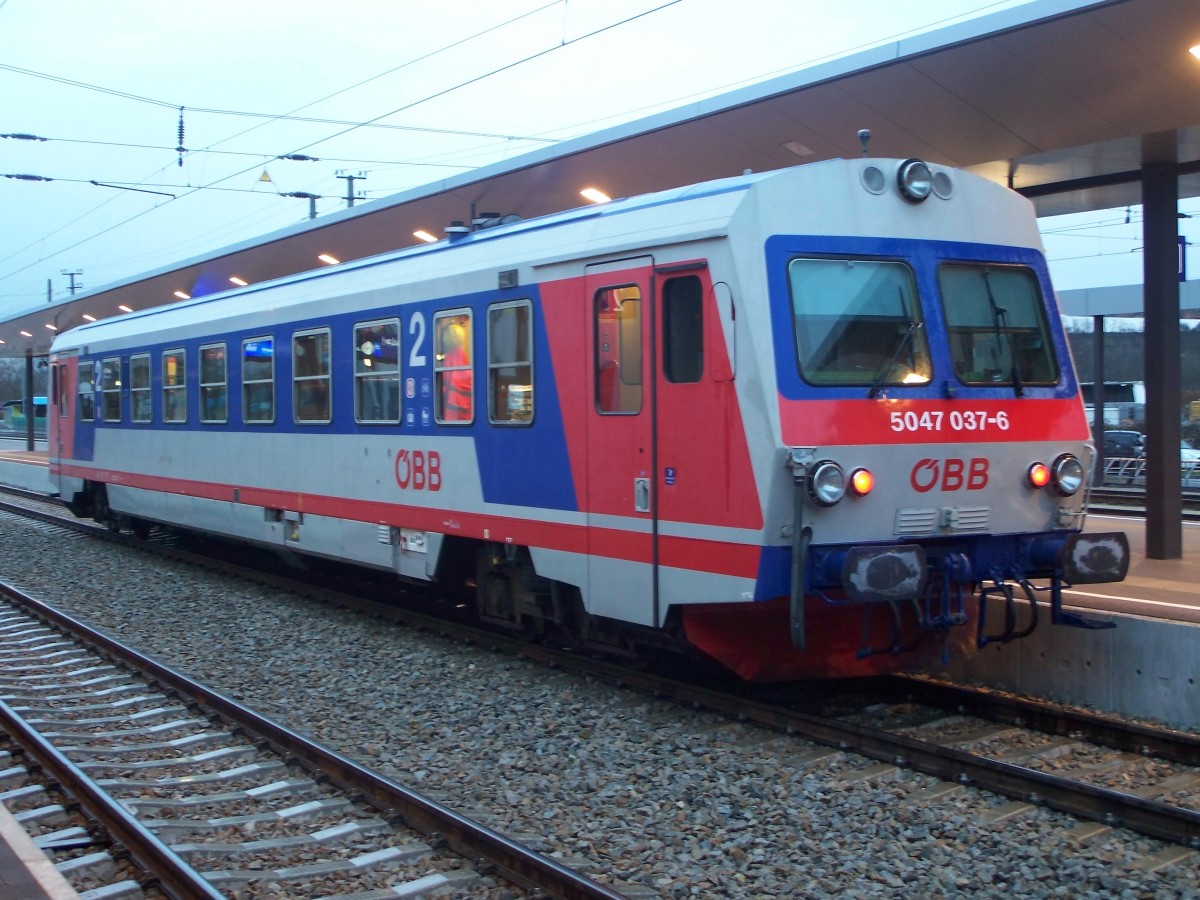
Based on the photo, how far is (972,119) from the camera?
10516mm

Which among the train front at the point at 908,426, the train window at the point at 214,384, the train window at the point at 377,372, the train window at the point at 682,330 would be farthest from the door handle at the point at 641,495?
the train window at the point at 214,384

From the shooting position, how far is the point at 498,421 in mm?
8859

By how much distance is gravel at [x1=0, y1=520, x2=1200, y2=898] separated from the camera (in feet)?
16.4

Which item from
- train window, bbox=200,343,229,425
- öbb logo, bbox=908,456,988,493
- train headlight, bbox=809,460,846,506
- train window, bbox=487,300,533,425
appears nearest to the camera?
train headlight, bbox=809,460,846,506

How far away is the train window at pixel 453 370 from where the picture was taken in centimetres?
926

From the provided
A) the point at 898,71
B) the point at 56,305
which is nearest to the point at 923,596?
the point at 898,71

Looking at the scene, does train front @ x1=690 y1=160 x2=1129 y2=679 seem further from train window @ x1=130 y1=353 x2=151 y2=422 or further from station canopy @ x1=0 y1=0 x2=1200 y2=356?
train window @ x1=130 y1=353 x2=151 y2=422

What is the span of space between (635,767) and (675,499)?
5.37 feet

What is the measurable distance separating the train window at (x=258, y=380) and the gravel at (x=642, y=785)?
10.1ft

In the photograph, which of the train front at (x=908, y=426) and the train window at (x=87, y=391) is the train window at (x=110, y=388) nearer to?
the train window at (x=87, y=391)

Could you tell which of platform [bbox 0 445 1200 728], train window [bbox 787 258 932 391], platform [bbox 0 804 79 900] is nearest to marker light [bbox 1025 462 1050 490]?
train window [bbox 787 258 932 391]

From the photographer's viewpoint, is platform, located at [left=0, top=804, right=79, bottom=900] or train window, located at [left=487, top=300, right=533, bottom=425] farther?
train window, located at [left=487, top=300, right=533, bottom=425]

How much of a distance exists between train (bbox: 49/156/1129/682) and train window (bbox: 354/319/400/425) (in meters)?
0.73

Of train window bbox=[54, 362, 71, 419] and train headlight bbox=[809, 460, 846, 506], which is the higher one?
train window bbox=[54, 362, 71, 419]
